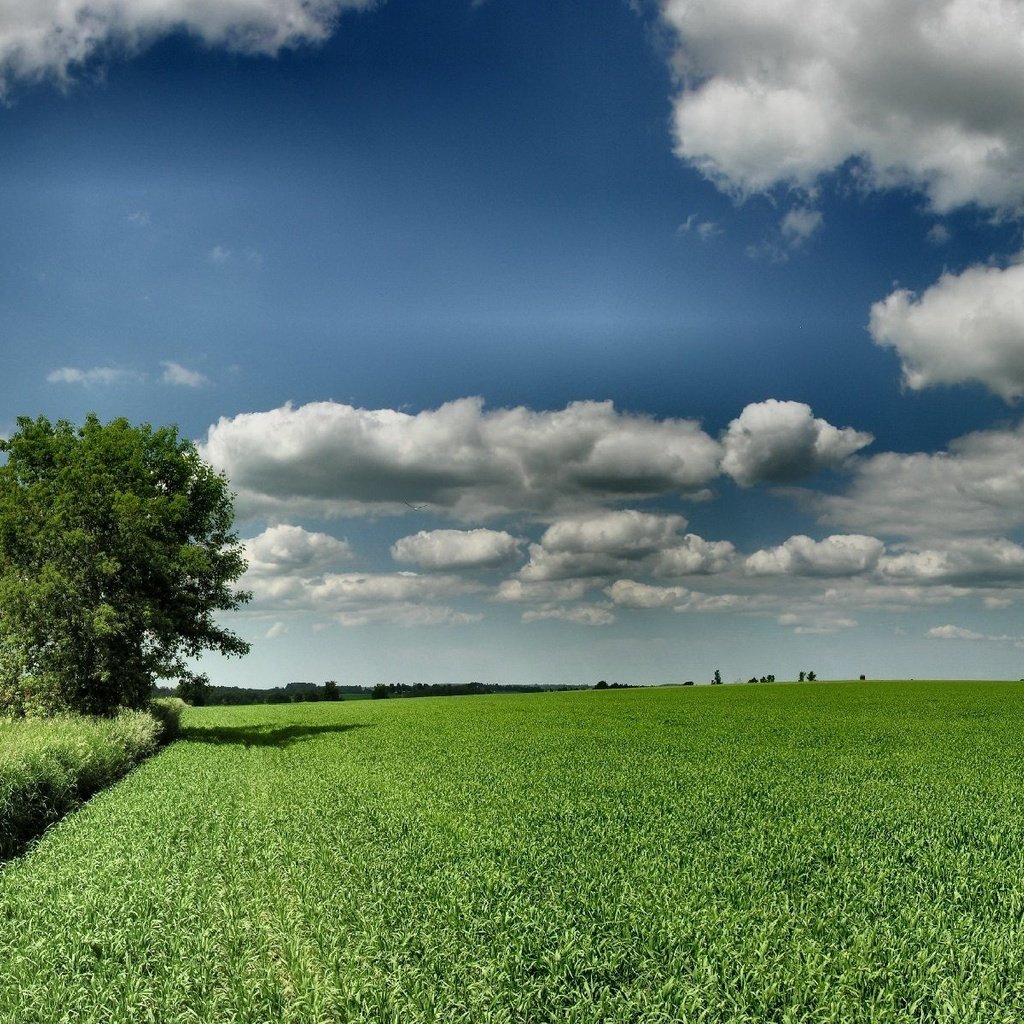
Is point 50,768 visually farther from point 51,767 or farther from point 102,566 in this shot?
point 102,566

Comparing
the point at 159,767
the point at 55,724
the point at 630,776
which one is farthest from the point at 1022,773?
the point at 55,724

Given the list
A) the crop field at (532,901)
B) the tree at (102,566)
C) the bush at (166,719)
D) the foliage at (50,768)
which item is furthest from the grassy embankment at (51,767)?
the bush at (166,719)

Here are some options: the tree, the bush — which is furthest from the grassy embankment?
the bush

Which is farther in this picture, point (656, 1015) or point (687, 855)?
point (687, 855)

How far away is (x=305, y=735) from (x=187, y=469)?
14875 millimetres

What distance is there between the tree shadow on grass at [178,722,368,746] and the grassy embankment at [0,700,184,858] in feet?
26.2

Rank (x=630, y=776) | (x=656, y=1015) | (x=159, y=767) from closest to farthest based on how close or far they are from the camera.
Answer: (x=656, y=1015)
(x=630, y=776)
(x=159, y=767)

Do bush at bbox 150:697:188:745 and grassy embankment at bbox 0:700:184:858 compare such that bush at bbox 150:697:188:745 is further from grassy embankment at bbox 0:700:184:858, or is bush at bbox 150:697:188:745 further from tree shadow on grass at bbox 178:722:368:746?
grassy embankment at bbox 0:700:184:858

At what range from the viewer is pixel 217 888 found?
10898 mm

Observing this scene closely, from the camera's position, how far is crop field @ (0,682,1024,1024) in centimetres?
724

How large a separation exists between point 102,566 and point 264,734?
13594mm

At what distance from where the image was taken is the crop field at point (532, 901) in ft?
23.7

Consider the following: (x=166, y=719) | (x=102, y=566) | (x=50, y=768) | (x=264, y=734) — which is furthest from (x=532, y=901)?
(x=166, y=719)

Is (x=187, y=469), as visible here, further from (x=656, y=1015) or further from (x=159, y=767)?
(x=656, y=1015)
